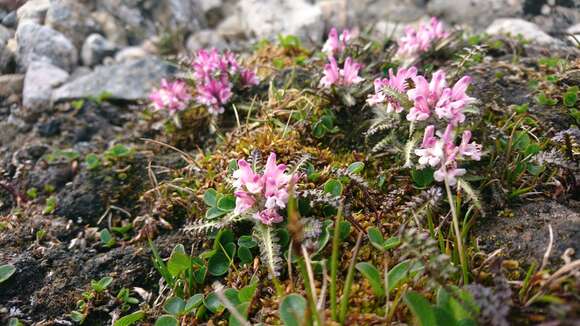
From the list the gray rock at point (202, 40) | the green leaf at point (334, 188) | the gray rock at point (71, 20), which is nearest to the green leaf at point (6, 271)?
the green leaf at point (334, 188)

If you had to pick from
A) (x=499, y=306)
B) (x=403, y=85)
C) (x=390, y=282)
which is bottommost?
(x=390, y=282)

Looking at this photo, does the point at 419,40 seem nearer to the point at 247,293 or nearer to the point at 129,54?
the point at 247,293

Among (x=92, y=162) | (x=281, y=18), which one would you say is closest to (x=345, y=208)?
(x=92, y=162)

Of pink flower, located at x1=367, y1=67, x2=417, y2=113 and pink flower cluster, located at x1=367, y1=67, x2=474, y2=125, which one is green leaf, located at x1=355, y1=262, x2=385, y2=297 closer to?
pink flower cluster, located at x1=367, y1=67, x2=474, y2=125

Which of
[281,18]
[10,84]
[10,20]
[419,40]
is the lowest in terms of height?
[10,84]

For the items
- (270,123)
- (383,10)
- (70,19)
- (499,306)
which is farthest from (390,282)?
(383,10)

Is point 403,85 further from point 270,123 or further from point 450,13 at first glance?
point 450,13
